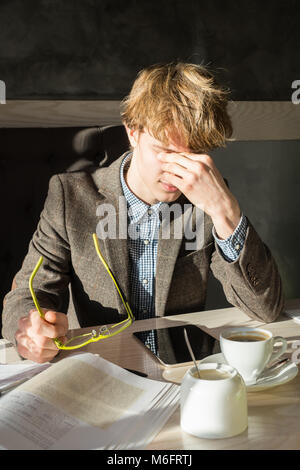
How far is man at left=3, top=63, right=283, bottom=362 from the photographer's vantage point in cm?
114

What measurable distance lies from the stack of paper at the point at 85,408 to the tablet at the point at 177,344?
105 millimetres

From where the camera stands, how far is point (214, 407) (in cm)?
62

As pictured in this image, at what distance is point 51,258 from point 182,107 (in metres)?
0.49

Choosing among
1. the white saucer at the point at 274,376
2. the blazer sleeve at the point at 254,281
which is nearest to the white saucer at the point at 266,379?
the white saucer at the point at 274,376

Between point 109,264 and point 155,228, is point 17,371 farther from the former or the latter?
point 155,228

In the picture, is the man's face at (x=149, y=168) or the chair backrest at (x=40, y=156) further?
the chair backrest at (x=40, y=156)

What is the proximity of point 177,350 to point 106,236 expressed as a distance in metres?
0.42

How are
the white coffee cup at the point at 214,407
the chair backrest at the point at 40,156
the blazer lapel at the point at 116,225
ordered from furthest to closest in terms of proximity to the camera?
the chair backrest at the point at 40,156 < the blazer lapel at the point at 116,225 < the white coffee cup at the point at 214,407

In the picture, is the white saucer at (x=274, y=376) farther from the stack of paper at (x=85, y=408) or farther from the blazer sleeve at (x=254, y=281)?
the blazer sleeve at (x=254, y=281)

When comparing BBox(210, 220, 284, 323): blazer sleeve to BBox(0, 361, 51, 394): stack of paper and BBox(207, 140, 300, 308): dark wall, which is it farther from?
BBox(207, 140, 300, 308): dark wall

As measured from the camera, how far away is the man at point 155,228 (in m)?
1.14

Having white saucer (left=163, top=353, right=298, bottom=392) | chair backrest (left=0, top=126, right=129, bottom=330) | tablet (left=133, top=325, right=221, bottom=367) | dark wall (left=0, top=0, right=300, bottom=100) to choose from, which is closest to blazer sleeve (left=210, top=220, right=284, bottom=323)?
tablet (left=133, top=325, right=221, bottom=367)

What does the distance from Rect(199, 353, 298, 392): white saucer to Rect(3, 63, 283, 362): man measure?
0.97 ft
